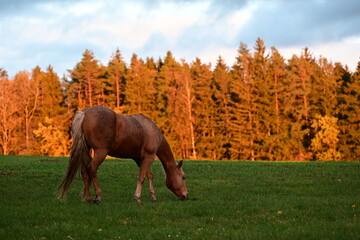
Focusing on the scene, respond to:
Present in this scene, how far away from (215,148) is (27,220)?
58.5 metres

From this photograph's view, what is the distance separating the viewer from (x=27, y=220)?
26.8ft

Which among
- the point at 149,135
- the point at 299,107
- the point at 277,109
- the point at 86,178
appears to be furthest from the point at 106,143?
the point at 299,107

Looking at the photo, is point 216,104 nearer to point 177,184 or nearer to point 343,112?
point 343,112

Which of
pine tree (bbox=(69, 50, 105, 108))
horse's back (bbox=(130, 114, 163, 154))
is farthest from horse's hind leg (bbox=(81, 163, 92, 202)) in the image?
pine tree (bbox=(69, 50, 105, 108))

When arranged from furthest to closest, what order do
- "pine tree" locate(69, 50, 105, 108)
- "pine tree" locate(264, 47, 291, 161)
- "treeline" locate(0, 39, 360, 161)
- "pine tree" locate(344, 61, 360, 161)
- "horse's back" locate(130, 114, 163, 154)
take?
"pine tree" locate(69, 50, 105, 108) < "pine tree" locate(264, 47, 291, 161) < "treeline" locate(0, 39, 360, 161) < "pine tree" locate(344, 61, 360, 161) < "horse's back" locate(130, 114, 163, 154)

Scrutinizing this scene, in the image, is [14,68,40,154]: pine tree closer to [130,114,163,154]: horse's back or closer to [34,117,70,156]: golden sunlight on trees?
[34,117,70,156]: golden sunlight on trees

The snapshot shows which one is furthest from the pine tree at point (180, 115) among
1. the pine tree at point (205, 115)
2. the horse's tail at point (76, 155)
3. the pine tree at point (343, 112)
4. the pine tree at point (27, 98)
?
the horse's tail at point (76, 155)

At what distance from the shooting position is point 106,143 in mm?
10961

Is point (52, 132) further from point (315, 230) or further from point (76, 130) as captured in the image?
point (315, 230)

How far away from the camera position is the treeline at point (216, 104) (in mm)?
58750

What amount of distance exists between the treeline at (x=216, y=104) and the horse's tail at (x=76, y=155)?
4951 centimetres

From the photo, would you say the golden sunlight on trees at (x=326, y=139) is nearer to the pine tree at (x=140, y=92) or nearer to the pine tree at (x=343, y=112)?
the pine tree at (x=343, y=112)

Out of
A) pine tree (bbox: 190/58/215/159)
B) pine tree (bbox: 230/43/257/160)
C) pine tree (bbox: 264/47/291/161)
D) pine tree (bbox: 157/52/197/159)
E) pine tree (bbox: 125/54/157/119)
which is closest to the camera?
pine tree (bbox: 264/47/291/161)

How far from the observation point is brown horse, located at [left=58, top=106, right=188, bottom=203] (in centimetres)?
1068
